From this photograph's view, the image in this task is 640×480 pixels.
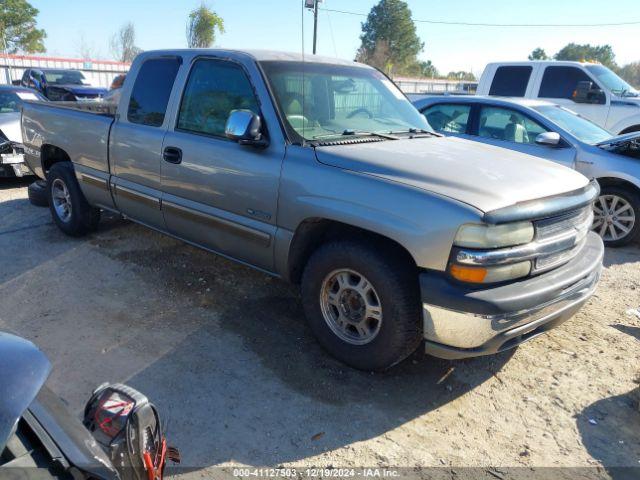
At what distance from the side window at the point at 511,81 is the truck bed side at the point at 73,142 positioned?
7.87 meters

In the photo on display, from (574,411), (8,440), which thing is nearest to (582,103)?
(574,411)

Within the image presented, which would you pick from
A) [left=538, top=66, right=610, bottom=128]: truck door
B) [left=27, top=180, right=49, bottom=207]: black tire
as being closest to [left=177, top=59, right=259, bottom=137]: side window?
[left=27, top=180, right=49, bottom=207]: black tire

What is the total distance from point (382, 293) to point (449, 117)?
4.84 metres

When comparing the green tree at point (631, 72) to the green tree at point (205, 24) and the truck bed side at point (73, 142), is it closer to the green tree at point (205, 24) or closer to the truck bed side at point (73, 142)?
the green tree at point (205, 24)

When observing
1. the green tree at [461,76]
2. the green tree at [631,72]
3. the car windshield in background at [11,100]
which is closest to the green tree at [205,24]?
the car windshield in background at [11,100]

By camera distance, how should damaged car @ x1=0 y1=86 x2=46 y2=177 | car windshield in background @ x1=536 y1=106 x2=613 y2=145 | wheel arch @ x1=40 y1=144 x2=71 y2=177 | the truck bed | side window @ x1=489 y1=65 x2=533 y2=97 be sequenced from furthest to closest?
side window @ x1=489 y1=65 x2=533 y2=97, damaged car @ x1=0 y1=86 x2=46 y2=177, car windshield in background @ x1=536 y1=106 x2=613 y2=145, wheel arch @ x1=40 y1=144 x2=71 y2=177, the truck bed

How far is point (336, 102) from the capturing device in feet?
12.7

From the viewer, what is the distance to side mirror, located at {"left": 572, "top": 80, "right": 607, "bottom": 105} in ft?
30.4

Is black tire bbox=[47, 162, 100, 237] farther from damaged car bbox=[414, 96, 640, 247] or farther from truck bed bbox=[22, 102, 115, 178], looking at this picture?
damaged car bbox=[414, 96, 640, 247]

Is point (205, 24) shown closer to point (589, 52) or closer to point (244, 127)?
point (244, 127)

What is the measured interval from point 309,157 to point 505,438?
1.99 m

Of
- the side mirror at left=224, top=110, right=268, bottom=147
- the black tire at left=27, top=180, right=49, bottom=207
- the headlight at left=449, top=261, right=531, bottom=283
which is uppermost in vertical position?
the side mirror at left=224, top=110, right=268, bottom=147

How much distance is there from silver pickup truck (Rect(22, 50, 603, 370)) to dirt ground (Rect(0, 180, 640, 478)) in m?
0.38

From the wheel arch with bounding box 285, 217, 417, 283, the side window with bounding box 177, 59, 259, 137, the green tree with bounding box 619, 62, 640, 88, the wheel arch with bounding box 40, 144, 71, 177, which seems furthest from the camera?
the green tree with bounding box 619, 62, 640, 88
